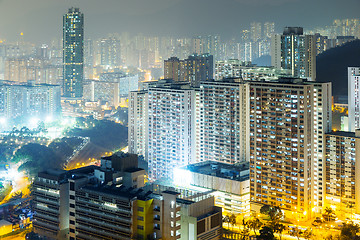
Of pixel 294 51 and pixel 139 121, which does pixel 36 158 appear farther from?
pixel 294 51

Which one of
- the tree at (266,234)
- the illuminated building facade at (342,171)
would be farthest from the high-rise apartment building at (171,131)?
the tree at (266,234)

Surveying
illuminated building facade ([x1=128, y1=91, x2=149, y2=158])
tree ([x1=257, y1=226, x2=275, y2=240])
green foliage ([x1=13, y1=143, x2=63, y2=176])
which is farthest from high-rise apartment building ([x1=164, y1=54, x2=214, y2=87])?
tree ([x1=257, y1=226, x2=275, y2=240])

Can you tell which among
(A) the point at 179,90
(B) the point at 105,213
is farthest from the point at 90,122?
(B) the point at 105,213

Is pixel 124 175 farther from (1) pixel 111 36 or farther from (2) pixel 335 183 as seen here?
(1) pixel 111 36

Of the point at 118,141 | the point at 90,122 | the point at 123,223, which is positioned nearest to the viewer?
the point at 123,223

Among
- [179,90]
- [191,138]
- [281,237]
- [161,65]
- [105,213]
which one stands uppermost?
[161,65]

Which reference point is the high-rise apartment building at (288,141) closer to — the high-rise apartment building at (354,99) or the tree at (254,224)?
the tree at (254,224)

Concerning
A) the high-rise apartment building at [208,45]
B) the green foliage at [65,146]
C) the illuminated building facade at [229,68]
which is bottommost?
the green foliage at [65,146]
